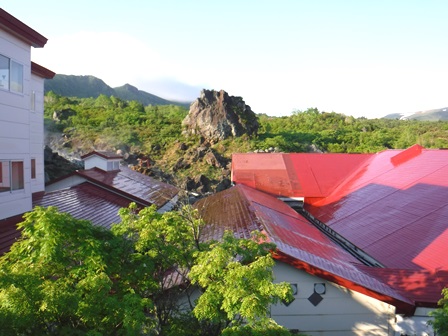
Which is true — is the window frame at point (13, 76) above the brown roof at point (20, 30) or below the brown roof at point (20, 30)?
below

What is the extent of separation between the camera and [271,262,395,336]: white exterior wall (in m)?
7.15

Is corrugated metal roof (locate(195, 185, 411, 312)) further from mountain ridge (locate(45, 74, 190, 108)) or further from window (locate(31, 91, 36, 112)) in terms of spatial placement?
mountain ridge (locate(45, 74, 190, 108))

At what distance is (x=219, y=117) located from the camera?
42188 mm

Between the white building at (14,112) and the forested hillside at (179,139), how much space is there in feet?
74.3

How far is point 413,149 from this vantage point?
62.7 ft

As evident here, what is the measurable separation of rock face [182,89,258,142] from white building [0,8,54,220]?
32889mm

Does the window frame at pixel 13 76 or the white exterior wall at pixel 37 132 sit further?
the white exterior wall at pixel 37 132

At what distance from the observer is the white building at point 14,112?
319 inches

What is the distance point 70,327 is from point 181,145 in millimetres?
36543

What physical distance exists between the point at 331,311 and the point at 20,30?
882 centimetres

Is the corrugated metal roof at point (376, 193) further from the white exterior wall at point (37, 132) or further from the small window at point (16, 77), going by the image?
the white exterior wall at point (37, 132)

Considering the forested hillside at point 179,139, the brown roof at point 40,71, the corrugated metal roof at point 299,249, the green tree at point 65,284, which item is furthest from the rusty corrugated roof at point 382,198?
the forested hillside at point 179,139

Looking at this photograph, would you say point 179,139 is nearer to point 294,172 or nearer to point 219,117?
point 219,117

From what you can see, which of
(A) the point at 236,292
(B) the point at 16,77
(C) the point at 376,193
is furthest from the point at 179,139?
(A) the point at 236,292
